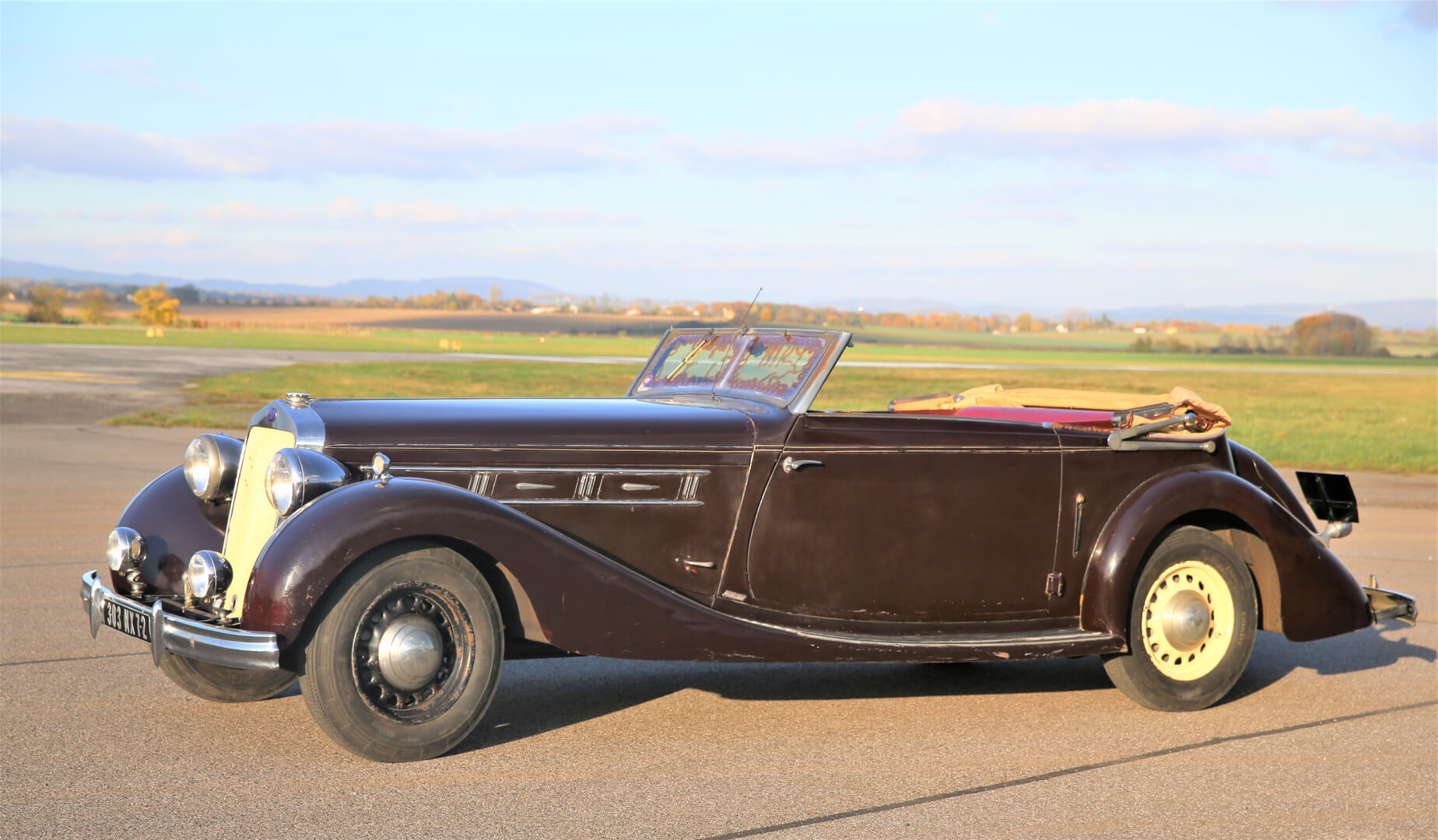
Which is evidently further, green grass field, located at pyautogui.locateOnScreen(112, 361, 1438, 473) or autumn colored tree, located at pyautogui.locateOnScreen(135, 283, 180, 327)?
autumn colored tree, located at pyautogui.locateOnScreen(135, 283, 180, 327)

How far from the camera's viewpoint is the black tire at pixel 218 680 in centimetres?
501

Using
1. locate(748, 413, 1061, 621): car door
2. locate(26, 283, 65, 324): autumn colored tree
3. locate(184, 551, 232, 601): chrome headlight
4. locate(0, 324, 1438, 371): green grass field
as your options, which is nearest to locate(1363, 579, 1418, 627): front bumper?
locate(748, 413, 1061, 621): car door

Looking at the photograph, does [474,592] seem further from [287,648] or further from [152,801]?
[152,801]

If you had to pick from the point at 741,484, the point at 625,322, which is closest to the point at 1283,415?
the point at 741,484

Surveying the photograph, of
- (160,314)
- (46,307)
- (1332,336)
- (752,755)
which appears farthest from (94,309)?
(752,755)

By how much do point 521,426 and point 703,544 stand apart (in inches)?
35.3

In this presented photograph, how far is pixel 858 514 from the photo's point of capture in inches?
197

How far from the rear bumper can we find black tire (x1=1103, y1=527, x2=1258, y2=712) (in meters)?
0.90

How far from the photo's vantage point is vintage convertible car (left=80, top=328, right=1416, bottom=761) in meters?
4.21

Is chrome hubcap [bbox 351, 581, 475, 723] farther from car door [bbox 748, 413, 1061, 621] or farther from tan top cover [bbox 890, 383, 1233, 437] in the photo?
tan top cover [bbox 890, 383, 1233, 437]

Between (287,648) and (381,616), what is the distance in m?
0.34

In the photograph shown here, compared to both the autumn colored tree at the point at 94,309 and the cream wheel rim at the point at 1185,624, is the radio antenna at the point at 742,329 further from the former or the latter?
the autumn colored tree at the point at 94,309

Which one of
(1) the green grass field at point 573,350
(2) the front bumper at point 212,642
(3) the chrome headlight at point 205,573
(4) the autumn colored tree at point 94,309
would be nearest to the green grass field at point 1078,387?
(3) the chrome headlight at point 205,573

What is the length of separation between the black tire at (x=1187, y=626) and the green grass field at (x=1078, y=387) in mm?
4500
